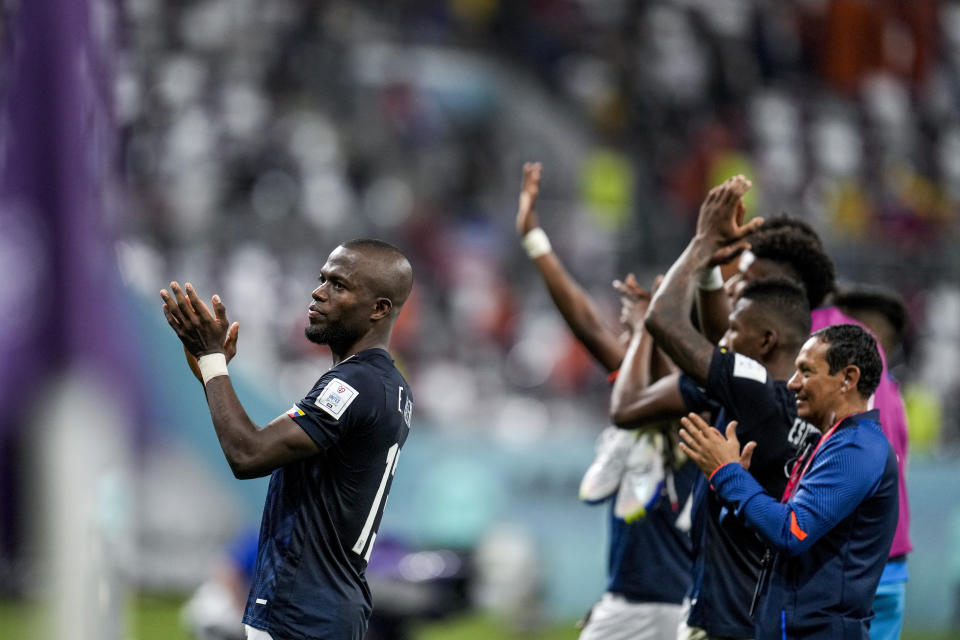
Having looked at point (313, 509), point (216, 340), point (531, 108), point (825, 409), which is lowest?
point (313, 509)

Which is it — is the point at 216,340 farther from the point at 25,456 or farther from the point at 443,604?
the point at 443,604

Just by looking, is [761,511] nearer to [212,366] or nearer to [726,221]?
[726,221]

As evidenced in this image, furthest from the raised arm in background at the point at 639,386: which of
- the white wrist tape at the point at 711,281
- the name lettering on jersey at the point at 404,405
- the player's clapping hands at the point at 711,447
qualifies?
the name lettering on jersey at the point at 404,405

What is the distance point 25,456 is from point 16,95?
1038mm

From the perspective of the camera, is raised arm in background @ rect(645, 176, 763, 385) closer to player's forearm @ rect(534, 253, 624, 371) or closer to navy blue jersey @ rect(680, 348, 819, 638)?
navy blue jersey @ rect(680, 348, 819, 638)

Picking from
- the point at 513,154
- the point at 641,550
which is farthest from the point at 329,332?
the point at 513,154

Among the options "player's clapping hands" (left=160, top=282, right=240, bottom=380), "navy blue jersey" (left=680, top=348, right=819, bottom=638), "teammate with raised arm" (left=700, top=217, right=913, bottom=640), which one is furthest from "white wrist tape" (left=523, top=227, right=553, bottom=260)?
"player's clapping hands" (left=160, top=282, right=240, bottom=380)

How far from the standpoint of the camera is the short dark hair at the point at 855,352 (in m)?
3.97

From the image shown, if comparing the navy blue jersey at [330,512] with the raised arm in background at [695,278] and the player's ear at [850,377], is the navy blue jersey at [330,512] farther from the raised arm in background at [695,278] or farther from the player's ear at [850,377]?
the player's ear at [850,377]

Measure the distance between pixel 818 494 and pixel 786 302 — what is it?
2.81 ft

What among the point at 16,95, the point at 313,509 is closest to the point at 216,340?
the point at 313,509

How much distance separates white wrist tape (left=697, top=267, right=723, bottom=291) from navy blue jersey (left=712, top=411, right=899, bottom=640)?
3.03 feet

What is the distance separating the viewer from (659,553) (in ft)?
17.2

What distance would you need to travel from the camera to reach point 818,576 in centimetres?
388
